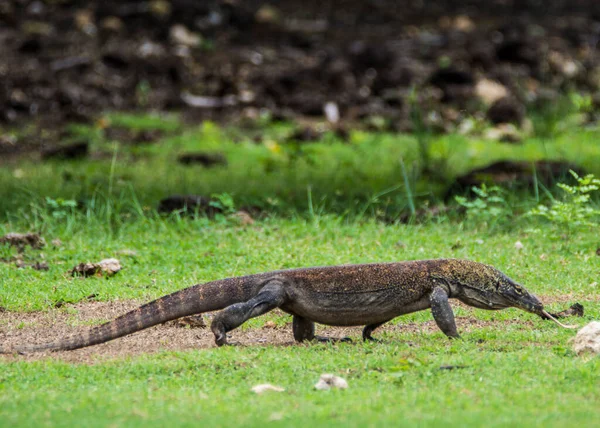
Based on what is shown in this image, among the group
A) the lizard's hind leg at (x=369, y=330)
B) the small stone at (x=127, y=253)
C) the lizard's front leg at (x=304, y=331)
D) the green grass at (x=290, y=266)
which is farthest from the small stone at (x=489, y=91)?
the lizard's front leg at (x=304, y=331)

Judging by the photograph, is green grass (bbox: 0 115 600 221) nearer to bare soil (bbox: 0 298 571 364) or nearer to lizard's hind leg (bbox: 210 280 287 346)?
bare soil (bbox: 0 298 571 364)

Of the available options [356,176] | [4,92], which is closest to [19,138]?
[4,92]

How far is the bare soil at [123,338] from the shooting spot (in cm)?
527

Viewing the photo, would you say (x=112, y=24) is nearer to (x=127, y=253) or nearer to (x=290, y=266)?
(x=127, y=253)

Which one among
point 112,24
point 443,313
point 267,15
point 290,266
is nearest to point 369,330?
point 443,313

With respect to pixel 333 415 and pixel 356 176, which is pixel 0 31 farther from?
pixel 333 415

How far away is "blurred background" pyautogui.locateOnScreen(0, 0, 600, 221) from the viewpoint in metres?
9.98

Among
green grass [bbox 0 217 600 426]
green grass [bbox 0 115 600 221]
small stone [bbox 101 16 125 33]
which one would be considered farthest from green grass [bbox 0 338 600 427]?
small stone [bbox 101 16 125 33]

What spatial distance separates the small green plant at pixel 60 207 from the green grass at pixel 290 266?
0.17ft

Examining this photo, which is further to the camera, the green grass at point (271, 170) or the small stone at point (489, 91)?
the small stone at point (489, 91)

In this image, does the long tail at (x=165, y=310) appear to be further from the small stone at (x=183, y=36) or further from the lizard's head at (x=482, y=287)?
the small stone at (x=183, y=36)

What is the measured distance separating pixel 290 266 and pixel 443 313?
6.97 ft

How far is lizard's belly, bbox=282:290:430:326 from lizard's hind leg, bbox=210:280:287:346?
0.15 metres

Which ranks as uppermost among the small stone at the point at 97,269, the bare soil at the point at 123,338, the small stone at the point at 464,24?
the bare soil at the point at 123,338
